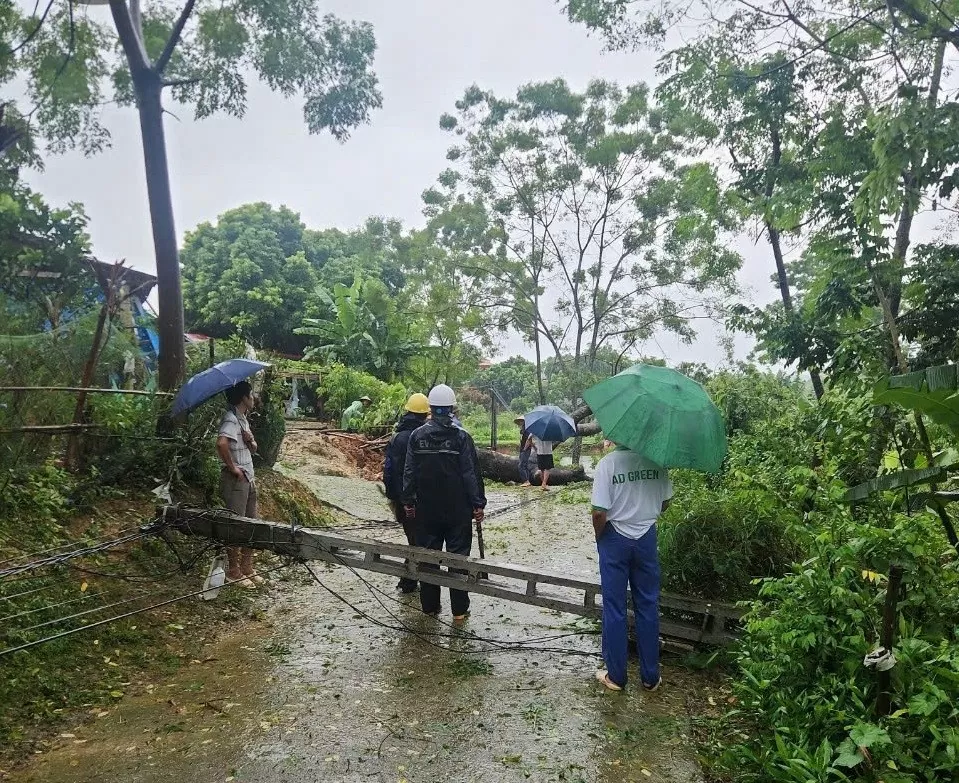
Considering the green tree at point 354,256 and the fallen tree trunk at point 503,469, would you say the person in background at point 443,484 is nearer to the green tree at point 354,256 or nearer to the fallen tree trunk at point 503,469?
the fallen tree trunk at point 503,469

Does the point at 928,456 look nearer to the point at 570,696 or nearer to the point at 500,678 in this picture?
the point at 570,696

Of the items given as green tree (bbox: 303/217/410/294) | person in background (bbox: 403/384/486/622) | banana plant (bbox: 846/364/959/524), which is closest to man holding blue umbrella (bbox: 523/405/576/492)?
person in background (bbox: 403/384/486/622)

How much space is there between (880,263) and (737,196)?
3772 millimetres

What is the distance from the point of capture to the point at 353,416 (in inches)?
698

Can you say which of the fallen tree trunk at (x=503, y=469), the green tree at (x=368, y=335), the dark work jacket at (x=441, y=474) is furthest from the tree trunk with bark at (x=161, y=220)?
the green tree at (x=368, y=335)

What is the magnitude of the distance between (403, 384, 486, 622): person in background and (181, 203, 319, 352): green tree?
68.7 ft

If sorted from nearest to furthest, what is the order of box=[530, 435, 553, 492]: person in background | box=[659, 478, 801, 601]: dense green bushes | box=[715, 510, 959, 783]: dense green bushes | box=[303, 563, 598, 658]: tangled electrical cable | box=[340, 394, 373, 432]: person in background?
1. box=[715, 510, 959, 783]: dense green bushes
2. box=[659, 478, 801, 601]: dense green bushes
3. box=[303, 563, 598, 658]: tangled electrical cable
4. box=[530, 435, 553, 492]: person in background
5. box=[340, 394, 373, 432]: person in background

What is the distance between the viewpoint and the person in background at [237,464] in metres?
6.13

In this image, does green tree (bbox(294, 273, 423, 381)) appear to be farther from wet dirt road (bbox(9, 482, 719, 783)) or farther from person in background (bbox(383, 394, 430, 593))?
wet dirt road (bbox(9, 482, 719, 783))

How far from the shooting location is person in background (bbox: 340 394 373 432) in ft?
57.4

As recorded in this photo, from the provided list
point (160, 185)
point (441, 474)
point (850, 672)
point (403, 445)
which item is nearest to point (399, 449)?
point (403, 445)

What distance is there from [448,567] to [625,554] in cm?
150

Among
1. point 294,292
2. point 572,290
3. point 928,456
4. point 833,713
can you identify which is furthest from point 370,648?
point 294,292

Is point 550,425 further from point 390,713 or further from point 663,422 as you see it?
point 390,713
